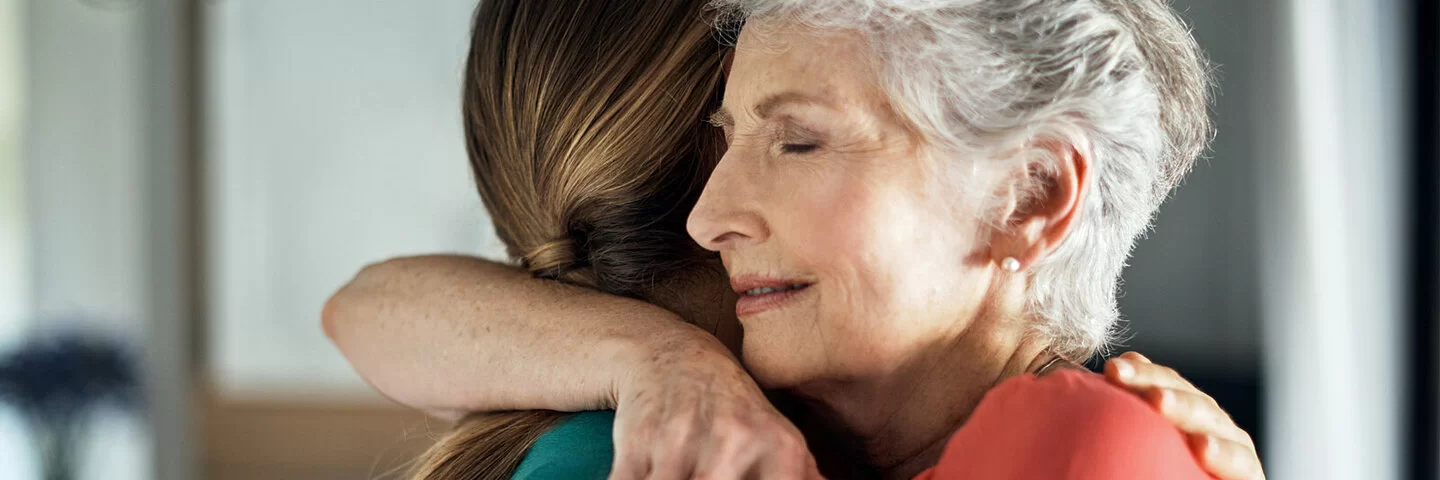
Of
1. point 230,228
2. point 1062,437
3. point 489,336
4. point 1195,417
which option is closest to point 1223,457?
point 1195,417

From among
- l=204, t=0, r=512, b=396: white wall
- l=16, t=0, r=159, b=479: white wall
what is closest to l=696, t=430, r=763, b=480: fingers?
l=204, t=0, r=512, b=396: white wall

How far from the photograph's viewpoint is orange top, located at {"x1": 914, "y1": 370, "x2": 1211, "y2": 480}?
0.74 m

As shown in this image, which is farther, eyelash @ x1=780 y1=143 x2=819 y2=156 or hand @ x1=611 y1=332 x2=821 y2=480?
eyelash @ x1=780 y1=143 x2=819 y2=156

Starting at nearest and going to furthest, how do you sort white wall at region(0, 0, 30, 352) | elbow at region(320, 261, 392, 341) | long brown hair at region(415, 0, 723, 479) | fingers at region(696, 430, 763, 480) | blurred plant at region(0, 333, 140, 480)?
fingers at region(696, 430, 763, 480) < long brown hair at region(415, 0, 723, 479) < elbow at region(320, 261, 392, 341) < blurred plant at region(0, 333, 140, 480) < white wall at region(0, 0, 30, 352)

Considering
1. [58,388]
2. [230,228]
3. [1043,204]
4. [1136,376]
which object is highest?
[1043,204]

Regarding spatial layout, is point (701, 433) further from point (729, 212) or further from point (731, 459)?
point (729, 212)

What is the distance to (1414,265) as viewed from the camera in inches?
84.4

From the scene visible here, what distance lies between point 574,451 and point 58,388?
344 cm

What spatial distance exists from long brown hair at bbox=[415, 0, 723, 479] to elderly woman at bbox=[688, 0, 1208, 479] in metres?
0.14

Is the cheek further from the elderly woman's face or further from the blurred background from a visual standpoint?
the blurred background

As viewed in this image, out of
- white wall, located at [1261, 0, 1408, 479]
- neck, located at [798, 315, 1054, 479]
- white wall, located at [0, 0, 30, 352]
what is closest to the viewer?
neck, located at [798, 315, 1054, 479]

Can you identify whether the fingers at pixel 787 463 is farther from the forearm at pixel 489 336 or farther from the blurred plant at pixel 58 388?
the blurred plant at pixel 58 388

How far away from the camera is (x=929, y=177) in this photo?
98cm

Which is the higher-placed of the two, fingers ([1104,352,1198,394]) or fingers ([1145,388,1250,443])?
fingers ([1104,352,1198,394])
